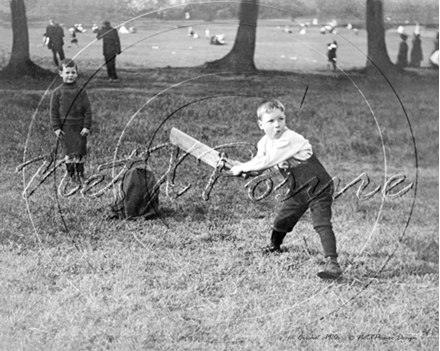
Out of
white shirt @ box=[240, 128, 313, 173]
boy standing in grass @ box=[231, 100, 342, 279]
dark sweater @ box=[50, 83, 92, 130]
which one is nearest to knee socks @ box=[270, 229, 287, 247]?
boy standing in grass @ box=[231, 100, 342, 279]

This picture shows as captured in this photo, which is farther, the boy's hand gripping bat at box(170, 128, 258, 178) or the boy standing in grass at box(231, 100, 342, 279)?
the boy's hand gripping bat at box(170, 128, 258, 178)

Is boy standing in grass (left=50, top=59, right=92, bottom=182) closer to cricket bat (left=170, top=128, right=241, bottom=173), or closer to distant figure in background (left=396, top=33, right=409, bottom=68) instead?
cricket bat (left=170, top=128, right=241, bottom=173)

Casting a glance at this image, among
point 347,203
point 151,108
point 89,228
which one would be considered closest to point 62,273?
point 89,228

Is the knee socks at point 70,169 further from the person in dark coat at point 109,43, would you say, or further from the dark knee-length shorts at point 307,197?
the dark knee-length shorts at point 307,197

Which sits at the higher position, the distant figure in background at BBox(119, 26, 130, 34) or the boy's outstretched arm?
the distant figure in background at BBox(119, 26, 130, 34)

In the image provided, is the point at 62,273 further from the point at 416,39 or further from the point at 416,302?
the point at 416,39

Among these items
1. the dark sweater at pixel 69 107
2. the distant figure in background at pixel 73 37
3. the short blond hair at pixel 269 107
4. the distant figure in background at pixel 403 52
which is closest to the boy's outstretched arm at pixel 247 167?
the short blond hair at pixel 269 107

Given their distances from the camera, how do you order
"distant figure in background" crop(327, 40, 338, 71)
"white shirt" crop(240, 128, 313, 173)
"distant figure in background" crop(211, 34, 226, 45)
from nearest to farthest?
"white shirt" crop(240, 128, 313, 173) → "distant figure in background" crop(211, 34, 226, 45) → "distant figure in background" crop(327, 40, 338, 71)
